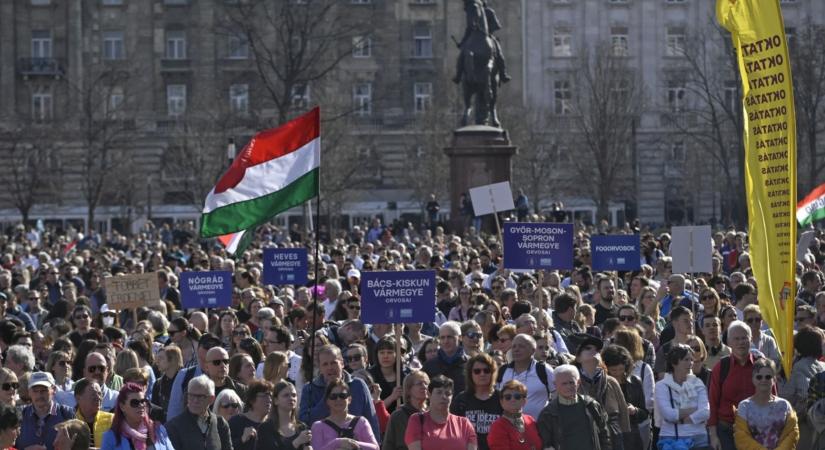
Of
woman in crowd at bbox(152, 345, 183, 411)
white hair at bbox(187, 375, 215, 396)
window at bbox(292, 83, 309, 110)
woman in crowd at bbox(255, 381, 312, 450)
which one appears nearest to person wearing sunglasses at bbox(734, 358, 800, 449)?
woman in crowd at bbox(255, 381, 312, 450)

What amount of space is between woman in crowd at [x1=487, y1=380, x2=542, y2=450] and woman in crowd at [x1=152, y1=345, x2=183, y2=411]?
11.3ft

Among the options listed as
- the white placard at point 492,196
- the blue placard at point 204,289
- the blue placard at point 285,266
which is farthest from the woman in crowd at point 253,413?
the white placard at point 492,196

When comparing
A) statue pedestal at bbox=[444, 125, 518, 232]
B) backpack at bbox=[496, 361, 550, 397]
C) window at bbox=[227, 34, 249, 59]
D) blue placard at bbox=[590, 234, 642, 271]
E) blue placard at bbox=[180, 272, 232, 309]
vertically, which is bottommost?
backpack at bbox=[496, 361, 550, 397]

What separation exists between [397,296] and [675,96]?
A: 219ft

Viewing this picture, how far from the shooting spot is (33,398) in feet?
40.8

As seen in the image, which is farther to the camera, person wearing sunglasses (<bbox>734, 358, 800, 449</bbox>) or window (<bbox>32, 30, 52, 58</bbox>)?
window (<bbox>32, 30, 52, 58</bbox>)

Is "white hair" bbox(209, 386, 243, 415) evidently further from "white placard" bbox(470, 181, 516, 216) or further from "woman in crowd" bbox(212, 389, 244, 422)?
"white placard" bbox(470, 181, 516, 216)

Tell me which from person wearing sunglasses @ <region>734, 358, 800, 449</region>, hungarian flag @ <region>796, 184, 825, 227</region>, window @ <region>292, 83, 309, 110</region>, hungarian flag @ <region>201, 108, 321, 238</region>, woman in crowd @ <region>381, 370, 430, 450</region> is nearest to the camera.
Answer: woman in crowd @ <region>381, 370, 430, 450</region>

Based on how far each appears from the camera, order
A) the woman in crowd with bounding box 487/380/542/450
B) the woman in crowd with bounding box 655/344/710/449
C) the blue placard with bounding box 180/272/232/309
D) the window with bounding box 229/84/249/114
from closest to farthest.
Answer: the woman in crowd with bounding box 487/380/542/450
the woman in crowd with bounding box 655/344/710/449
the blue placard with bounding box 180/272/232/309
the window with bounding box 229/84/249/114

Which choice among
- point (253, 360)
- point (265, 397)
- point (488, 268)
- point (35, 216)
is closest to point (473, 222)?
point (488, 268)

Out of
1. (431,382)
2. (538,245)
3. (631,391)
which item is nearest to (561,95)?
(538,245)

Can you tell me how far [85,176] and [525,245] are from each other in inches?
2089

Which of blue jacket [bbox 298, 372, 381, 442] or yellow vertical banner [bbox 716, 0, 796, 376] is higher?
yellow vertical banner [bbox 716, 0, 796, 376]

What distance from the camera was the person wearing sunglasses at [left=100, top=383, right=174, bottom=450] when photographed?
11.2 metres
